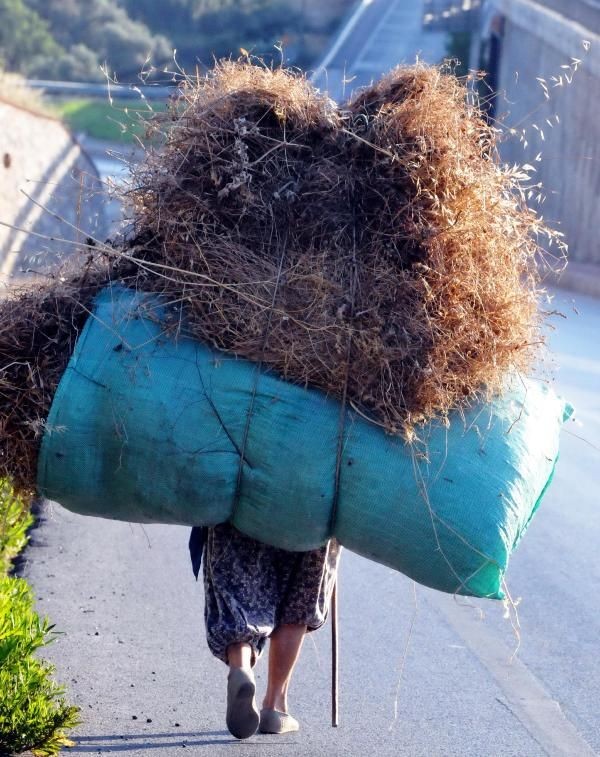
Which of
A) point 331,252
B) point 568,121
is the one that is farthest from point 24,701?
point 568,121

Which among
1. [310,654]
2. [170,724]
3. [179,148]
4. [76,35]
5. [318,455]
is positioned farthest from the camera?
[76,35]

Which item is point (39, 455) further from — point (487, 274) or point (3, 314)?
point (487, 274)

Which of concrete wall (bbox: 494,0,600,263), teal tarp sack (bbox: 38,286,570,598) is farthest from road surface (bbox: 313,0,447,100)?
teal tarp sack (bbox: 38,286,570,598)

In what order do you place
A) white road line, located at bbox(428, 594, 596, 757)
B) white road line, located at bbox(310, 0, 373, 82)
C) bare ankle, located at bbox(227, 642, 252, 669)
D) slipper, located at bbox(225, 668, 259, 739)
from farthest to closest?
white road line, located at bbox(310, 0, 373, 82)
white road line, located at bbox(428, 594, 596, 757)
bare ankle, located at bbox(227, 642, 252, 669)
slipper, located at bbox(225, 668, 259, 739)

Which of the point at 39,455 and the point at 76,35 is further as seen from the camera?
the point at 76,35

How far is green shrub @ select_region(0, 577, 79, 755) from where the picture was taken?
361cm

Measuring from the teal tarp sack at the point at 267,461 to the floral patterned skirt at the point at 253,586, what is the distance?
414mm

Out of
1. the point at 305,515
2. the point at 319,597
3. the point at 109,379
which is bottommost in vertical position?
the point at 319,597

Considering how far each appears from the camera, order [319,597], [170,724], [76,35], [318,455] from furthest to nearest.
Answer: [76,35]
[170,724]
[319,597]
[318,455]

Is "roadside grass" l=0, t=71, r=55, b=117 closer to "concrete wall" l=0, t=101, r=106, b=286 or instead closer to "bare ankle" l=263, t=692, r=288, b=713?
"concrete wall" l=0, t=101, r=106, b=286

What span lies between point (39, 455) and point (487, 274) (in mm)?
1386

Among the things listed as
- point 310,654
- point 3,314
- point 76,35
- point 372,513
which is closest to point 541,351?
point 372,513

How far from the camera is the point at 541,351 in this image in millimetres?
3766

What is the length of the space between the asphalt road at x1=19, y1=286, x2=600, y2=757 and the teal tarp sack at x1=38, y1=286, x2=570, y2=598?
3.51 ft
